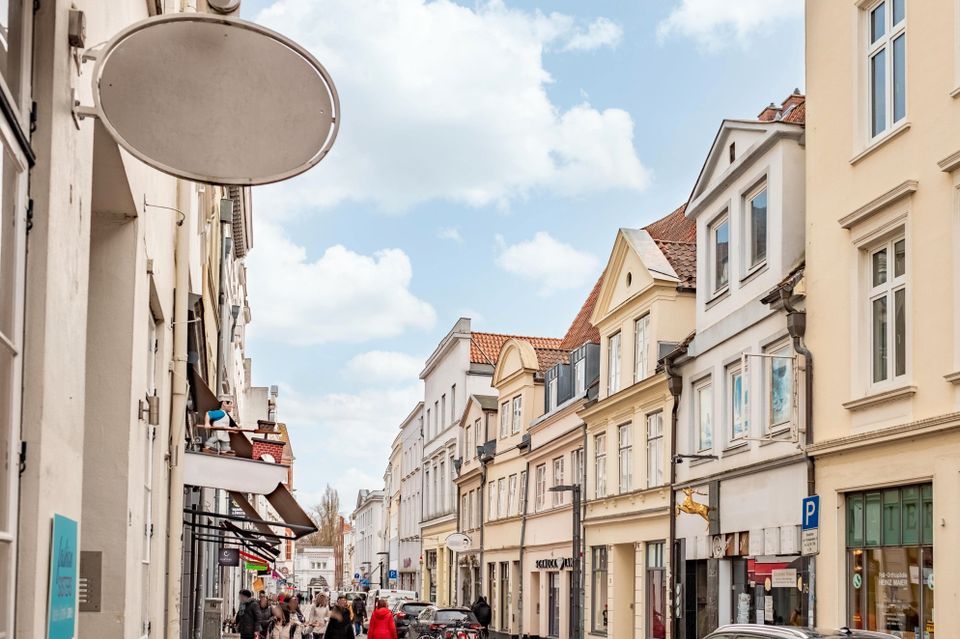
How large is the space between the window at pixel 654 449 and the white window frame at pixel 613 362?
2471 millimetres

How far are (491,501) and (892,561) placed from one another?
31159mm

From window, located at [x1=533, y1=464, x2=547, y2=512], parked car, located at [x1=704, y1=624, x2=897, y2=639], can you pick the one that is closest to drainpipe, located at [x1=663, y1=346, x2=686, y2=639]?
window, located at [x1=533, y1=464, x2=547, y2=512]

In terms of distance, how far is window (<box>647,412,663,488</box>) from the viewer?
1105 inches

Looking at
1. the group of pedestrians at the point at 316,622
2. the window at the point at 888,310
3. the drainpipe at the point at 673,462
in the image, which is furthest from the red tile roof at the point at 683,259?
the window at the point at 888,310

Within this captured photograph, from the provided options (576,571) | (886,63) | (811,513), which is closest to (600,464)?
(576,571)

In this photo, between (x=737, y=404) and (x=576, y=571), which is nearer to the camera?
(x=737, y=404)

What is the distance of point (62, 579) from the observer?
5.18 meters

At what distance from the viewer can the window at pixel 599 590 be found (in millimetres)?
31922

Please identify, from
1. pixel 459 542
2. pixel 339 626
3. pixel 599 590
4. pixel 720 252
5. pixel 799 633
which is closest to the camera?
pixel 799 633

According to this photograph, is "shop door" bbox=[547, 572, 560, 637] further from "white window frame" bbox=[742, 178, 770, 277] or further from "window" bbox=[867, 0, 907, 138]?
"window" bbox=[867, 0, 907, 138]

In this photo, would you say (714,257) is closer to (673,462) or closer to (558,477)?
(673,462)

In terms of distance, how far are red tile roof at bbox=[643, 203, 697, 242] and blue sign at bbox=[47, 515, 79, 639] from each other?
27506 mm

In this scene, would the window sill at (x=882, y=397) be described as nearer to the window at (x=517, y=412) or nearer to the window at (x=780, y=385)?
the window at (x=780, y=385)

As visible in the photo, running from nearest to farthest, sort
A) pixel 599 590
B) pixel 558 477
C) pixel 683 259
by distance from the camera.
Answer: pixel 683 259 < pixel 599 590 < pixel 558 477
